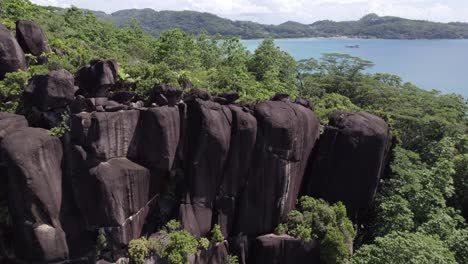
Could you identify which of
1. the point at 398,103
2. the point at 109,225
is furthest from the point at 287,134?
the point at 398,103

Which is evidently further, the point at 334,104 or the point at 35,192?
the point at 334,104

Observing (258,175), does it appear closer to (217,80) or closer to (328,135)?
(328,135)

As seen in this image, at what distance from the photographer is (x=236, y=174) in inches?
766

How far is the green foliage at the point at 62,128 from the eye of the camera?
54.7 ft

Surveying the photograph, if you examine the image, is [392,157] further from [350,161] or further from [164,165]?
[164,165]

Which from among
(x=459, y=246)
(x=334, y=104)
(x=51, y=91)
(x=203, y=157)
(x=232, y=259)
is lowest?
(x=232, y=259)

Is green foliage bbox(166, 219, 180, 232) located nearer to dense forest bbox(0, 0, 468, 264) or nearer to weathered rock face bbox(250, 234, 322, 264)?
dense forest bbox(0, 0, 468, 264)

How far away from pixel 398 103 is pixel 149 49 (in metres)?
27.2

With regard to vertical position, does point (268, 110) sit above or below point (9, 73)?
below

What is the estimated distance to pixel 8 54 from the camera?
20.0 m

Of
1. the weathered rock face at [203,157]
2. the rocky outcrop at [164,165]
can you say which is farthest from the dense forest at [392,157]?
the rocky outcrop at [164,165]

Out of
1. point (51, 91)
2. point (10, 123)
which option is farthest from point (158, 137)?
point (10, 123)

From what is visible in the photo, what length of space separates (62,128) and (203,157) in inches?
268

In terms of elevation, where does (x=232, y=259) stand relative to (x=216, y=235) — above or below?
below
